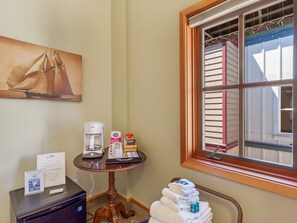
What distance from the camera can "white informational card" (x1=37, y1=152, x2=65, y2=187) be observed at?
158 centimetres

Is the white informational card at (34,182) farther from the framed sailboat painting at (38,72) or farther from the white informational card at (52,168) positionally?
the framed sailboat painting at (38,72)

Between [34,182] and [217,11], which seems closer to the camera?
[217,11]

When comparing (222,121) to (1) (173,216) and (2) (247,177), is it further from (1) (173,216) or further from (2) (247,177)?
(1) (173,216)

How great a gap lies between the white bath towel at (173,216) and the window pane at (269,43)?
98 cm

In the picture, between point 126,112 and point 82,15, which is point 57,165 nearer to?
point 126,112

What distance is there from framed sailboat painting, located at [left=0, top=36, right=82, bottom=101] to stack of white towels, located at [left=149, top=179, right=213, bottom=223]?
4.65 ft

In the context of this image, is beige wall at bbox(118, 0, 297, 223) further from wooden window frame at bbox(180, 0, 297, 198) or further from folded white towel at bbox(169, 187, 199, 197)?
folded white towel at bbox(169, 187, 199, 197)

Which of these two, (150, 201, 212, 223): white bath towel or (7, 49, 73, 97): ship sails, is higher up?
(7, 49, 73, 97): ship sails

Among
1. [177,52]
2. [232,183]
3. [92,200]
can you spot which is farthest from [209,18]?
[92,200]

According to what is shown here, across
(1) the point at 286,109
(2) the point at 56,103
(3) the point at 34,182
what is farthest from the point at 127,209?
(1) the point at 286,109

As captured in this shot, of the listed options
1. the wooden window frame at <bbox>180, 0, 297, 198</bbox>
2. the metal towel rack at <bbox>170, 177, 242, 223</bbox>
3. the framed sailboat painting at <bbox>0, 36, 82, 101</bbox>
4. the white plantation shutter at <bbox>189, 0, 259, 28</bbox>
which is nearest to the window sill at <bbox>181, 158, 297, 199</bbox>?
the wooden window frame at <bbox>180, 0, 297, 198</bbox>

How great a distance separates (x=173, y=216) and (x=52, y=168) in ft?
3.96

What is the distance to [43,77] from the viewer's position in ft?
5.61

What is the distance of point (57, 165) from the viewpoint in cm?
164
